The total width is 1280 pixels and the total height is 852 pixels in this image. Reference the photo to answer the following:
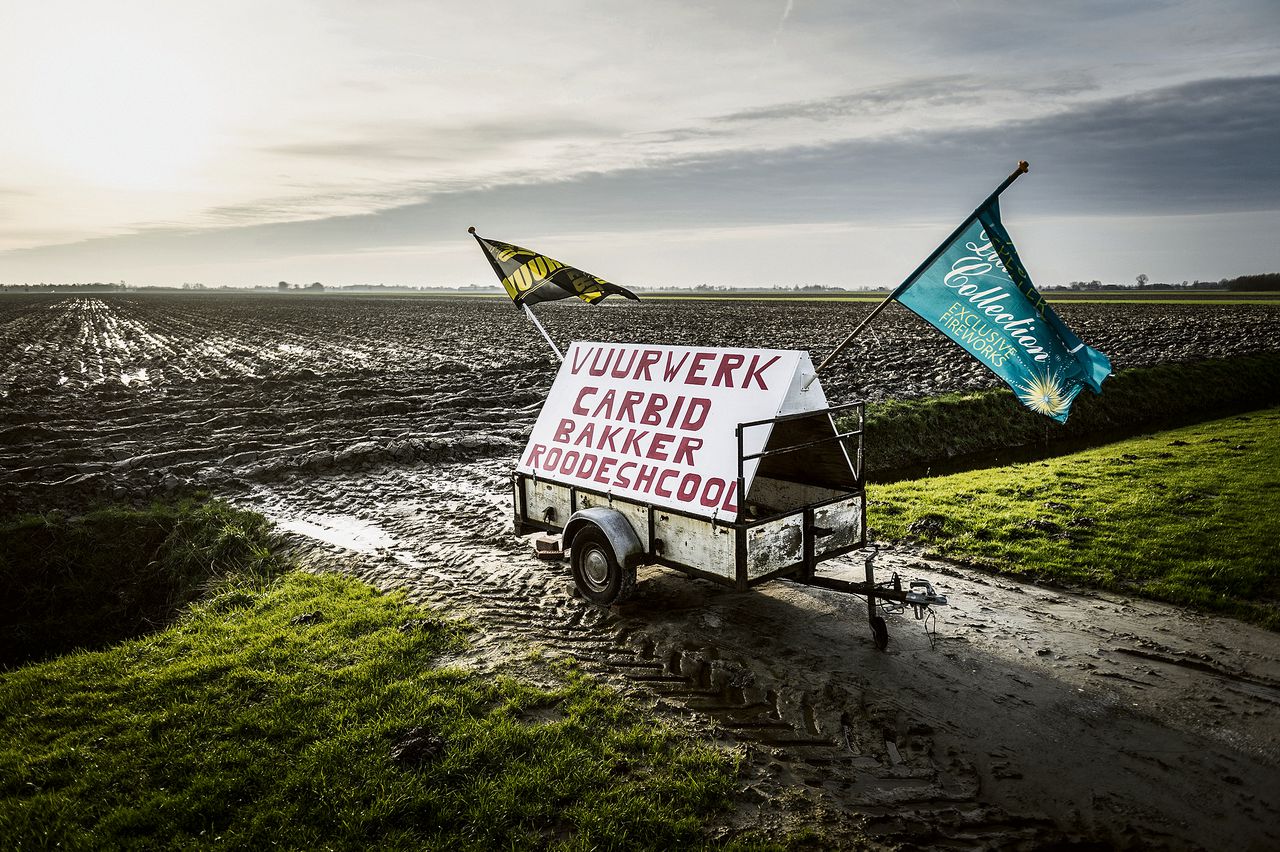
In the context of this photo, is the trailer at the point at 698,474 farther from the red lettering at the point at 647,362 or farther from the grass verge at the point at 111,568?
the grass verge at the point at 111,568

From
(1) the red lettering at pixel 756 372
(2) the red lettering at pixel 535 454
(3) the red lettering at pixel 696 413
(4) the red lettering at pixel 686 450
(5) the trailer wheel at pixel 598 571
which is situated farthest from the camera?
(2) the red lettering at pixel 535 454

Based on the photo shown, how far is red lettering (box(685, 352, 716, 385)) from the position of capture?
26.8 feet

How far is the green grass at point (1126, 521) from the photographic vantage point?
29.0 ft

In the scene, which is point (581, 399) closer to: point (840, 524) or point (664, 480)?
point (664, 480)

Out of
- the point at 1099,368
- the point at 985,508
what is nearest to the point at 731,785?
the point at 1099,368

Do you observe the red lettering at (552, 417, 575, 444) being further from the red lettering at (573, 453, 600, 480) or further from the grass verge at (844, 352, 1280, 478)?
the grass verge at (844, 352, 1280, 478)

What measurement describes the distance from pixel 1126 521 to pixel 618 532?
796 cm

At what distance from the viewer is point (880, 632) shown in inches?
290

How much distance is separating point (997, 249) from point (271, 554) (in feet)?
34.6

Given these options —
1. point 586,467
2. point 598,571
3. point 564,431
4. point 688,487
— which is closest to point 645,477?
point 688,487

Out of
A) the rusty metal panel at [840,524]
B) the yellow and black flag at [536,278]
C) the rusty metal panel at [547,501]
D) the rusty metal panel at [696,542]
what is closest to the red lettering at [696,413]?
the rusty metal panel at [696,542]

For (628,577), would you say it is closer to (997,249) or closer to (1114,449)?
(997,249)

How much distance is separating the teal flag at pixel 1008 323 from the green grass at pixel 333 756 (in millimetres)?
4684

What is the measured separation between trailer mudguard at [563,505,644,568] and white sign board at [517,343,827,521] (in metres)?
0.27
